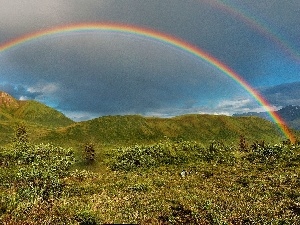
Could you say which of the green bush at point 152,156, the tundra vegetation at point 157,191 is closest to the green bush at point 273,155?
the tundra vegetation at point 157,191

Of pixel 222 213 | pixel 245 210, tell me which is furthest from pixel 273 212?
pixel 222 213

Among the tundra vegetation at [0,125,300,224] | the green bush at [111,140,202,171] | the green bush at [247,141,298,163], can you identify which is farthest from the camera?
the green bush at [111,140,202,171]

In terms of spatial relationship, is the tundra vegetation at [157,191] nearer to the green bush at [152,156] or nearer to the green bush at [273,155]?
the green bush at [152,156]

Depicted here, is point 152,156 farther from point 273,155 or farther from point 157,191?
point 157,191

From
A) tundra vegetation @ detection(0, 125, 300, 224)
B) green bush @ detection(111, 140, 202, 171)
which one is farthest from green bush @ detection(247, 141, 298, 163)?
green bush @ detection(111, 140, 202, 171)

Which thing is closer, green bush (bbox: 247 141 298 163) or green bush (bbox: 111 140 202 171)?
green bush (bbox: 247 141 298 163)

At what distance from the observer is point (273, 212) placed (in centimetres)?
2920

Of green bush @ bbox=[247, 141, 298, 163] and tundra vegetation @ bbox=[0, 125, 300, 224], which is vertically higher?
green bush @ bbox=[247, 141, 298, 163]

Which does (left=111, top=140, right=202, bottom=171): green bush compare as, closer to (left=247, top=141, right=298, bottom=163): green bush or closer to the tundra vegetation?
the tundra vegetation

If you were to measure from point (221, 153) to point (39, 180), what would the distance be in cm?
5048

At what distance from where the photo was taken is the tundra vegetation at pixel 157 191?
27422mm

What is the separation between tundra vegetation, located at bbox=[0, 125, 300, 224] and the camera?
90.0 ft

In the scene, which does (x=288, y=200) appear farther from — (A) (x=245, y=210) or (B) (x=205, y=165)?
(B) (x=205, y=165)

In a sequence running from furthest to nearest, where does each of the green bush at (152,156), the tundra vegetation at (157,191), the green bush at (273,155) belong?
the green bush at (152,156), the green bush at (273,155), the tundra vegetation at (157,191)
